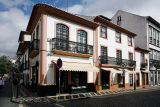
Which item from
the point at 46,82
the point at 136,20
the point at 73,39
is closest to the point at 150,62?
the point at 136,20

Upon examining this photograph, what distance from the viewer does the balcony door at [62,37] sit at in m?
12.9

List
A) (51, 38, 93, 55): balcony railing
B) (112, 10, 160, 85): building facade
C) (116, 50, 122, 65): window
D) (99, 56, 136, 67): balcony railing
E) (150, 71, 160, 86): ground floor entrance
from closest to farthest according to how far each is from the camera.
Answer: (51, 38, 93, 55): balcony railing < (99, 56, 136, 67): balcony railing < (116, 50, 122, 65): window < (112, 10, 160, 85): building facade < (150, 71, 160, 86): ground floor entrance

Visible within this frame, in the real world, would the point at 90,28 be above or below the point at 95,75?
above

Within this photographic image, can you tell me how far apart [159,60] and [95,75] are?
19862mm

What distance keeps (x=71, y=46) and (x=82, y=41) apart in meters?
2.05

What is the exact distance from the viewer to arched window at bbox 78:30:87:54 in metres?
14.5

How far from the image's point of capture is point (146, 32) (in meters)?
25.4

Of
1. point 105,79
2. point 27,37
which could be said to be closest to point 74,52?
point 105,79

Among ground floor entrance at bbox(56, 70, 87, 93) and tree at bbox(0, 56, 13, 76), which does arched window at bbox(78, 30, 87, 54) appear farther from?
tree at bbox(0, 56, 13, 76)

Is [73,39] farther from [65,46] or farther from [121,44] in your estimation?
[121,44]

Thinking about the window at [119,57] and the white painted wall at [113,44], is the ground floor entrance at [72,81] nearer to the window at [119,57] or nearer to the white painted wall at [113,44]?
the white painted wall at [113,44]

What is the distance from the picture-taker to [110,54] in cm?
1859

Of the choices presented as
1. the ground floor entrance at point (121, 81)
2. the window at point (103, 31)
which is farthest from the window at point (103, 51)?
the ground floor entrance at point (121, 81)

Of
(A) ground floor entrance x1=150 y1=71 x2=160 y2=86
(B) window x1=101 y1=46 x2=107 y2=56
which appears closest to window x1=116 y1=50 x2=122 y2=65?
(B) window x1=101 y1=46 x2=107 y2=56
